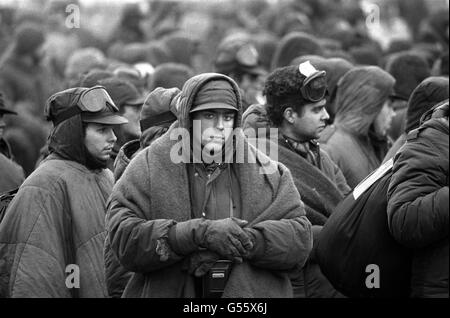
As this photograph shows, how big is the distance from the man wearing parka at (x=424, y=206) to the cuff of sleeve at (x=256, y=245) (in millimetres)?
706

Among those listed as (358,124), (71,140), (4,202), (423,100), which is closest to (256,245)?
(71,140)

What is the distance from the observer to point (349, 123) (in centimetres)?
847

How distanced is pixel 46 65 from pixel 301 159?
793 centimetres

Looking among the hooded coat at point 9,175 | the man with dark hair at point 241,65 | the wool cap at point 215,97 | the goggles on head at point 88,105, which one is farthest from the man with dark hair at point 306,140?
the man with dark hair at point 241,65

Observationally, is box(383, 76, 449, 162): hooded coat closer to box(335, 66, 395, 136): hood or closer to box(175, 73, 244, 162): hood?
box(335, 66, 395, 136): hood

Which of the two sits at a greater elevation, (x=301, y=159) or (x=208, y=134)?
(x=208, y=134)

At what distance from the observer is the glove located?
5.26 meters

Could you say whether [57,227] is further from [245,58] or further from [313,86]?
[245,58]

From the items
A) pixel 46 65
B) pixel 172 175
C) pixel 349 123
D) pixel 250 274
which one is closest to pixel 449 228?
pixel 250 274

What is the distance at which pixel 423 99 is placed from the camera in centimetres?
739

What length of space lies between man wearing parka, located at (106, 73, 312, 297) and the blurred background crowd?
2.72 m

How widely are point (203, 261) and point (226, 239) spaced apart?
0.20 meters

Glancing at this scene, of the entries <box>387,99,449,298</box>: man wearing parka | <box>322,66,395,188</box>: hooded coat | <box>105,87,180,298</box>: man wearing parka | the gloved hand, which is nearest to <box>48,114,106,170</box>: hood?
<box>105,87,180,298</box>: man wearing parka

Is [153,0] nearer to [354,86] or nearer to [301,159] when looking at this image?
[354,86]
